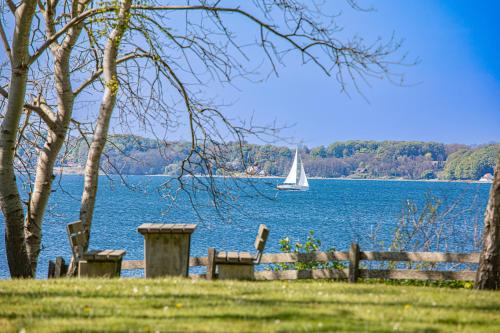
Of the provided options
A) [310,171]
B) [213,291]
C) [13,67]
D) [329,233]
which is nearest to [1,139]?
[13,67]

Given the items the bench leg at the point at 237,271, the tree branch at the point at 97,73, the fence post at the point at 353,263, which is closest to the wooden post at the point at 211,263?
the bench leg at the point at 237,271

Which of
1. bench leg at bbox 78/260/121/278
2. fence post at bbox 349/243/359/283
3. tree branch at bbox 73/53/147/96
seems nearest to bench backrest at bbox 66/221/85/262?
bench leg at bbox 78/260/121/278

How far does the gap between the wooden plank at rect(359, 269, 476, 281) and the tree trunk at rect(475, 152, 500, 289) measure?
20.7 inches

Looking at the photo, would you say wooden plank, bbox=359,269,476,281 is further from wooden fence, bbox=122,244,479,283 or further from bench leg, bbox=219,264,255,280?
bench leg, bbox=219,264,255,280

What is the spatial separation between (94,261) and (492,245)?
6057mm

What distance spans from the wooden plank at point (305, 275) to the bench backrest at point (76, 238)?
2.96m

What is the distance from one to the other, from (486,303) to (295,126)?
5.60m

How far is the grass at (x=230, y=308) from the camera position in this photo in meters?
5.79

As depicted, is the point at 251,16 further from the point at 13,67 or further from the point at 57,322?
the point at 57,322

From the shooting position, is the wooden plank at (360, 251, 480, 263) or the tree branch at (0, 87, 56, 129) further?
the tree branch at (0, 87, 56, 129)

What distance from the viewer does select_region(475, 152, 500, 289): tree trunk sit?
387 inches

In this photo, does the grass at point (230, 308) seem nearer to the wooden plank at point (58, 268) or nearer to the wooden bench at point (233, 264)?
the wooden bench at point (233, 264)

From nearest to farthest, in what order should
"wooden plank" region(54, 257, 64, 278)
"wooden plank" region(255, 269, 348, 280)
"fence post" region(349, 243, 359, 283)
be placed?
"fence post" region(349, 243, 359, 283) → "wooden plank" region(255, 269, 348, 280) → "wooden plank" region(54, 257, 64, 278)

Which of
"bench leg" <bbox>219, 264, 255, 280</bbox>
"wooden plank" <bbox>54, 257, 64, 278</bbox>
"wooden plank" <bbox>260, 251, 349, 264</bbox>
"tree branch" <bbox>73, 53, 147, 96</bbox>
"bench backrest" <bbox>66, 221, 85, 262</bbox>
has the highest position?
"tree branch" <bbox>73, 53, 147, 96</bbox>
